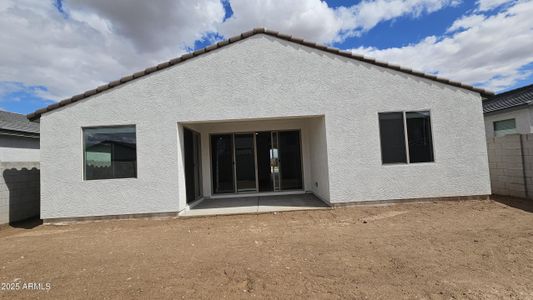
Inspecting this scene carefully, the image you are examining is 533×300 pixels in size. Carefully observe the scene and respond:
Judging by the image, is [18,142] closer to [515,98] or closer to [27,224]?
[27,224]

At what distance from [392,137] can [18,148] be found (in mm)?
16261

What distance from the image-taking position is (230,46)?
802cm

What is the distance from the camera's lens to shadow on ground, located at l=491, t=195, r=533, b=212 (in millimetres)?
7093

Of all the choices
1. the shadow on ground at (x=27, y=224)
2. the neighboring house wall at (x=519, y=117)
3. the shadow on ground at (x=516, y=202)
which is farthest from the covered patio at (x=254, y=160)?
the neighboring house wall at (x=519, y=117)

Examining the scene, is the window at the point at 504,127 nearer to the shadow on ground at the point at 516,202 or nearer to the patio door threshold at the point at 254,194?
the shadow on ground at the point at 516,202

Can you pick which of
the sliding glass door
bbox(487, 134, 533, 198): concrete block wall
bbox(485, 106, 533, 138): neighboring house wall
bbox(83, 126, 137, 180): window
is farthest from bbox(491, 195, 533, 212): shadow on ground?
bbox(83, 126, 137, 180): window

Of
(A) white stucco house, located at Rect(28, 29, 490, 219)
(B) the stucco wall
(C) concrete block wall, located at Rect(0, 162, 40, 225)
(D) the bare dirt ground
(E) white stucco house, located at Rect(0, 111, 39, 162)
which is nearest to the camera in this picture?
(D) the bare dirt ground

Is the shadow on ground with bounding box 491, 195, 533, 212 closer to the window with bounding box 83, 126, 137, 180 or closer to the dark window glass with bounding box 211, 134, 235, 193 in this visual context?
the dark window glass with bounding box 211, 134, 235, 193

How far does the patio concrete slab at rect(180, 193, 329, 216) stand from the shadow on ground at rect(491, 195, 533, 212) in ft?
16.4

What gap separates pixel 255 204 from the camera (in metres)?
8.81

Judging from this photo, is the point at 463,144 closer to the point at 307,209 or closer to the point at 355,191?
the point at 355,191

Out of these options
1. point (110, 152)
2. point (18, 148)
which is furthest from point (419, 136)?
point (18, 148)

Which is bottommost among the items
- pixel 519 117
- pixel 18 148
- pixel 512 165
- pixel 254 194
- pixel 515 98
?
pixel 254 194

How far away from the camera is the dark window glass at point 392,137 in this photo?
25.7ft
